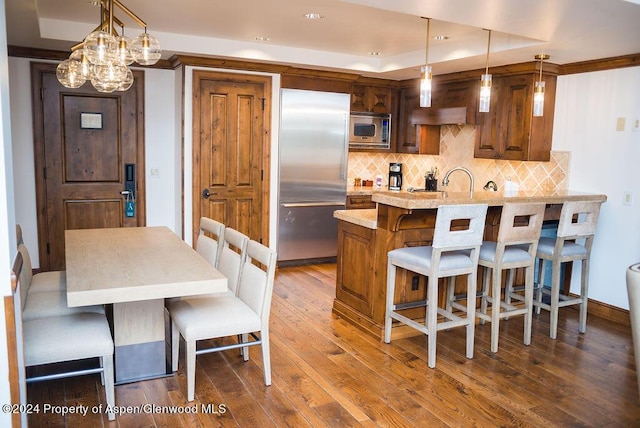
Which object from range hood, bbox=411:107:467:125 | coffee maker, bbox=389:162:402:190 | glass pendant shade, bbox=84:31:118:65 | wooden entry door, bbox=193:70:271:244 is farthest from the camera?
coffee maker, bbox=389:162:402:190

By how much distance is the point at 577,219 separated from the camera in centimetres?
427

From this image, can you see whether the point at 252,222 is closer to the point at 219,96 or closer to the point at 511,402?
the point at 219,96

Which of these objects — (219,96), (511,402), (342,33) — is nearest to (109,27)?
(342,33)

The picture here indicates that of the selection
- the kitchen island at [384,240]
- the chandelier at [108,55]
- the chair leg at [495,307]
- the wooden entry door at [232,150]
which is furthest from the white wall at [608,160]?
the chandelier at [108,55]

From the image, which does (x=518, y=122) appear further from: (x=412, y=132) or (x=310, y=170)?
(x=310, y=170)

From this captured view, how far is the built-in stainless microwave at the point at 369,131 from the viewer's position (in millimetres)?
6574

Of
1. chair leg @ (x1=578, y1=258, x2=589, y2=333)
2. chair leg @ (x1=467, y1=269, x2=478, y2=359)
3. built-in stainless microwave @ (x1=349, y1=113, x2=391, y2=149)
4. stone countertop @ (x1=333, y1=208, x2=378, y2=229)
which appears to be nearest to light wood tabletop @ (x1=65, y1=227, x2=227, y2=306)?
stone countertop @ (x1=333, y1=208, x2=378, y2=229)

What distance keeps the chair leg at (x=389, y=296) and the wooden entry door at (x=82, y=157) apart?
3.18 meters

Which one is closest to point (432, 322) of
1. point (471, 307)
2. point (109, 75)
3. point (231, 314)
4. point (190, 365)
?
point (471, 307)

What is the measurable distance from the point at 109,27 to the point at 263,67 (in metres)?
2.86

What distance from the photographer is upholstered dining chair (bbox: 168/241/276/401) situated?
2918 mm

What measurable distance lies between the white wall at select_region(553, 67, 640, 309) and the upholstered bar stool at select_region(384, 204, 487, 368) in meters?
1.76

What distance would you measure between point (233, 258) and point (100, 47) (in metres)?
1.50

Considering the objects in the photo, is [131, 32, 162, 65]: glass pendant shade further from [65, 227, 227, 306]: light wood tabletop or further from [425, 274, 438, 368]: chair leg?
[425, 274, 438, 368]: chair leg
